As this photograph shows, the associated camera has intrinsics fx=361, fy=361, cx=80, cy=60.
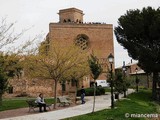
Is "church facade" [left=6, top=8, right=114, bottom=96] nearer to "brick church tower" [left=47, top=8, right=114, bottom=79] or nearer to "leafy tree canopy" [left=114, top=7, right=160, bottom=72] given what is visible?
"brick church tower" [left=47, top=8, right=114, bottom=79]

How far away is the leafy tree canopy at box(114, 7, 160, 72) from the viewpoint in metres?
43.5

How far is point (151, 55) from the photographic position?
1711 inches

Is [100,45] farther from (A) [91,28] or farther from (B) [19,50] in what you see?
(B) [19,50]

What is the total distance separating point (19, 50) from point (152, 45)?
26473mm

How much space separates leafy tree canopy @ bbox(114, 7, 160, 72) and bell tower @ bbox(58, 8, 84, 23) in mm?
24582

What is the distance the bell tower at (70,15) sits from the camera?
70062mm

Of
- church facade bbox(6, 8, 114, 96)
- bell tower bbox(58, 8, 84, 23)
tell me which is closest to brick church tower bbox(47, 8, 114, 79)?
church facade bbox(6, 8, 114, 96)

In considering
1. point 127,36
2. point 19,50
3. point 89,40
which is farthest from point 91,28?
point 19,50

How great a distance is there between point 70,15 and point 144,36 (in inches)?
1102

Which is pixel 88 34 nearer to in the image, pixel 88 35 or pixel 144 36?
pixel 88 35

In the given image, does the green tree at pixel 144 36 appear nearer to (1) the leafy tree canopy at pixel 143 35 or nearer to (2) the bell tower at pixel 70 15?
(1) the leafy tree canopy at pixel 143 35

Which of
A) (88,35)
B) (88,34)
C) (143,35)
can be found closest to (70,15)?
(88,34)

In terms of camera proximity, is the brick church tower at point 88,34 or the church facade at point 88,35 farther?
the brick church tower at point 88,34

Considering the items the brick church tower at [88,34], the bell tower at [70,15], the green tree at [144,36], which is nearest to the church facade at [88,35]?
the brick church tower at [88,34]
